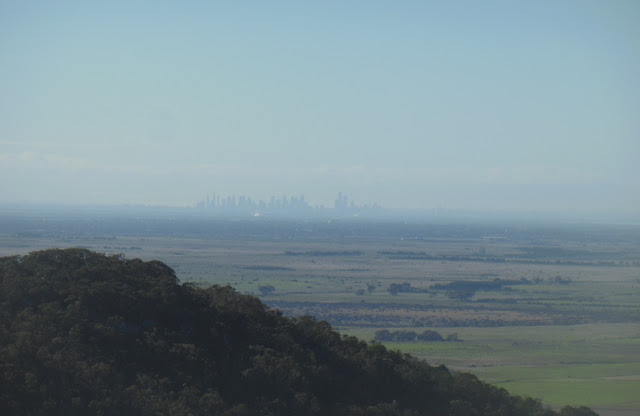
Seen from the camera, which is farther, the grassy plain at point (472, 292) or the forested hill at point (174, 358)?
the grassy plain at point (472, 292)

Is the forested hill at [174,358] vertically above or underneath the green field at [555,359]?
above

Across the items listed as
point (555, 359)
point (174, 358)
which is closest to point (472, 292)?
point (555, 359)

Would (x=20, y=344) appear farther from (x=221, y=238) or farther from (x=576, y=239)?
(x=576, y=239)

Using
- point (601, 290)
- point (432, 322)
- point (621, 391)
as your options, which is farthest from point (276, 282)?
point (621, 391)

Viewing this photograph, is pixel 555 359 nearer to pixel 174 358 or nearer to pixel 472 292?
pixel 174 358

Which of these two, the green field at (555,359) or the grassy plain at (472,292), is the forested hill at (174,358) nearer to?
the green field at (555,359)

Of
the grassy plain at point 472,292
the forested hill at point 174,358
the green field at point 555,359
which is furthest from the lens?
the grassy plain at point 472,292

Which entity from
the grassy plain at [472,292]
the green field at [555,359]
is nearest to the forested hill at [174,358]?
the green field at [555,359]

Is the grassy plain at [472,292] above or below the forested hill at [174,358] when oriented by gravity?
A: below

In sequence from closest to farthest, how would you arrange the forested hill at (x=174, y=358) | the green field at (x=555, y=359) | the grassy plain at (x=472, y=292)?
the forested hill at (x=174, y=358), the green field at (x=555, y=359), the grassy plain at (x=472, y=292)
